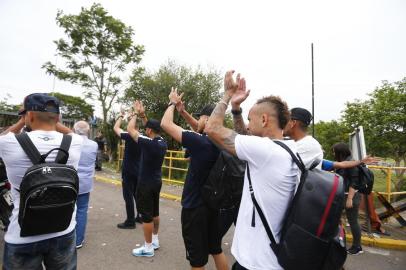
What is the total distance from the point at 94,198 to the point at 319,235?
24.4 ft

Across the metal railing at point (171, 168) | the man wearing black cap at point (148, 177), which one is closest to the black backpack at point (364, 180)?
the man wearing black cap at point (148, 177)

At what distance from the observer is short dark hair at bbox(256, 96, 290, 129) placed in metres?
2.00

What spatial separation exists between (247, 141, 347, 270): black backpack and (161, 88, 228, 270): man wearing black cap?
4.58 feet

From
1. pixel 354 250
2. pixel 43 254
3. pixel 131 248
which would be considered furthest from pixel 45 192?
pixel 354 250

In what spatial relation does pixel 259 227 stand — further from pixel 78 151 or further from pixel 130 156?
pixel 130 156

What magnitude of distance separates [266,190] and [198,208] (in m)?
1.38

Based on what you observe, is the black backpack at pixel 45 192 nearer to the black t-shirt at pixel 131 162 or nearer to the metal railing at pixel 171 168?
the black t-shirt at pixel 131 162

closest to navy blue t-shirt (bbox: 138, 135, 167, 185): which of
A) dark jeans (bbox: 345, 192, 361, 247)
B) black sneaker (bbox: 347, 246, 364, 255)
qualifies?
dark jeans (bbox: 345, 192, 361, 247)

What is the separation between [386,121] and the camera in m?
15.8

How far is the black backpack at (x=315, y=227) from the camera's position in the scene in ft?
5.35

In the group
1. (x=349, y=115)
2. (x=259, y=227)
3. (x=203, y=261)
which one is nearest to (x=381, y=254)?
(x=203, y=261)

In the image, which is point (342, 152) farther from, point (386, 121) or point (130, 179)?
point (386, 121)

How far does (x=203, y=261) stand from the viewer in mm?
3021

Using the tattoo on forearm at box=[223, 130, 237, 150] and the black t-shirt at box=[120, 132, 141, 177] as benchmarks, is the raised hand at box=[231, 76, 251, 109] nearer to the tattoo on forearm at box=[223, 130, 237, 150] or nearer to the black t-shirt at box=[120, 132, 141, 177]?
the tattoo on forearm at box=[223, 130, 237, 150]
